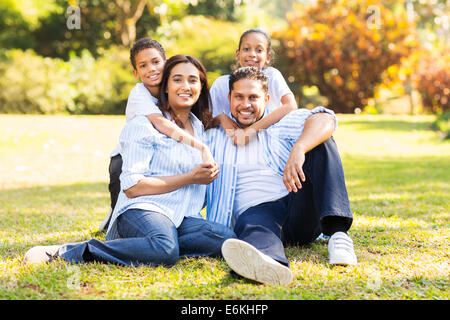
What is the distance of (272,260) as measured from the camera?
Answer: 2377 mm

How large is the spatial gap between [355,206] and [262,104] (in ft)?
6.16

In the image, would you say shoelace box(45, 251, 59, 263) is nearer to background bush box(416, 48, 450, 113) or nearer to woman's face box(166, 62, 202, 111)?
woman's face box(166, 62, 202, 111)

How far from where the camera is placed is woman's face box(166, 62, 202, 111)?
3.05 metres

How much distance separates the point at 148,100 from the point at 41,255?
1118mm

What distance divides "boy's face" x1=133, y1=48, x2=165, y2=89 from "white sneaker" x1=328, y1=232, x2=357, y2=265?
1.50 m

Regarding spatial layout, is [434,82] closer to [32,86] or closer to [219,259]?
[32,86]

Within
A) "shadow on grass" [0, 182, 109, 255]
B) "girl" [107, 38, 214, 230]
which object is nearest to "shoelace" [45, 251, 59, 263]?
"shadow on grass" [0, 182, 109, 255]

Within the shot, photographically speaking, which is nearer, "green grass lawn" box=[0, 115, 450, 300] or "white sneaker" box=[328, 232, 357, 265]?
"green grass lawn" box=[0, 115, 450, 300]

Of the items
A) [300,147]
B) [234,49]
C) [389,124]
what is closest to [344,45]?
[234,49]

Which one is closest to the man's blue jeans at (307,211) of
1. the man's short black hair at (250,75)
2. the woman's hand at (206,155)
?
the woman's hand at (206,155)

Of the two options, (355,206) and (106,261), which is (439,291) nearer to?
(106,261)

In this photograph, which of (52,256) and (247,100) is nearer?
(52,256)

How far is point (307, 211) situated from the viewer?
9.45 ft
